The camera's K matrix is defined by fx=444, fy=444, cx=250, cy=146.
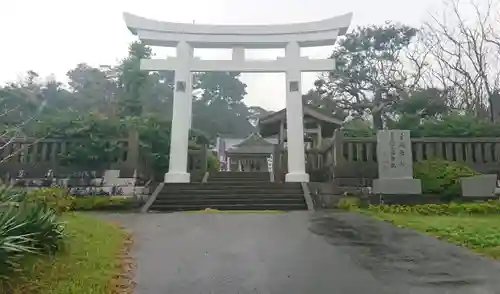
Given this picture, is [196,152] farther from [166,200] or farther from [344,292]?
[344,292]

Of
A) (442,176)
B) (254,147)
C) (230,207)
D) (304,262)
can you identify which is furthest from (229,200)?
(254,147)

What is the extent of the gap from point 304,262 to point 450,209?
8073 mm

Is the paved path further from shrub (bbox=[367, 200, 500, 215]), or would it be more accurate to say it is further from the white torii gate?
the white torii gate

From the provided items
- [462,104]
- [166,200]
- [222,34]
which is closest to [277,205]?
[166,200]

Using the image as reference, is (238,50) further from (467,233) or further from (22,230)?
(22,230)

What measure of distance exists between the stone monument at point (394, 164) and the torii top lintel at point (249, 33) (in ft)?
20.2

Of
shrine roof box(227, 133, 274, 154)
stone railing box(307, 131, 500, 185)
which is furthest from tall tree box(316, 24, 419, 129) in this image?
stone railing box(307, 131, 500, 185)

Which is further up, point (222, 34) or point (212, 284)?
point (222, 34)

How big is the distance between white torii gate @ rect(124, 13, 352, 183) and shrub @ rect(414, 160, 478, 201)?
5.09m

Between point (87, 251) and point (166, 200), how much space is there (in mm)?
8971

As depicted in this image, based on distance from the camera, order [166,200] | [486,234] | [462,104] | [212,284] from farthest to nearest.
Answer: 1. [462,104]
2. [166,200]
3. [486,234]
4. [212,284]

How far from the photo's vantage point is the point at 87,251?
210 inches

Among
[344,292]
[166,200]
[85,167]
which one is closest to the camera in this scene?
[344,292]

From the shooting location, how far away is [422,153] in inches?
584
